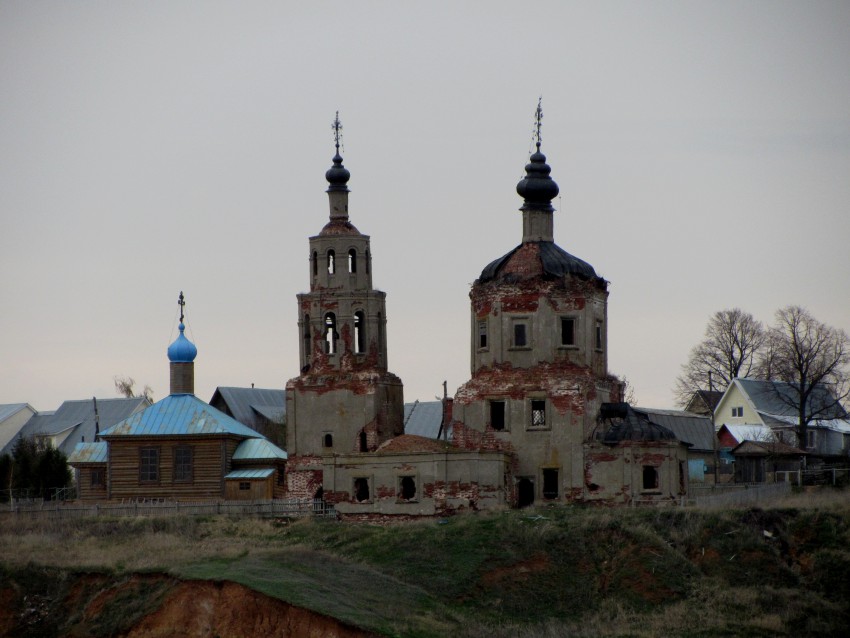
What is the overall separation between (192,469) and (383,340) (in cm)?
832

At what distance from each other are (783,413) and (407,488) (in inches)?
1009

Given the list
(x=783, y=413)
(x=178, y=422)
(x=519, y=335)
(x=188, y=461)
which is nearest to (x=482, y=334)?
(x=519, y=335)

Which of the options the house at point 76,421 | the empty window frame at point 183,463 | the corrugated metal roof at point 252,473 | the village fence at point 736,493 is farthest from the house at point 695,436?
the house at point 76,421

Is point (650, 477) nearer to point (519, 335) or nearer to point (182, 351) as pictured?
point (519, 335)

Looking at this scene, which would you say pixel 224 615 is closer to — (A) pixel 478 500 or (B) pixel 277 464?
(A) pixel 478 500

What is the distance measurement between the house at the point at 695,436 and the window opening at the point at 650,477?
12633 mm

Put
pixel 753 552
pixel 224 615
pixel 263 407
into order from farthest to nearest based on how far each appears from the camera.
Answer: pixel 263 407, pixel 753 552, pixel 224 615

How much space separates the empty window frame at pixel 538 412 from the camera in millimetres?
57875

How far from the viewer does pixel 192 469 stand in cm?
6228

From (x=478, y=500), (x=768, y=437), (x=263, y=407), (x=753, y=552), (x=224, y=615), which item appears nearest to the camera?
(x=224, y=615)

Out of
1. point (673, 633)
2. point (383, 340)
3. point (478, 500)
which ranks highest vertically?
point (383, 340)

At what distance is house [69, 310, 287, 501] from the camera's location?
6197 cm

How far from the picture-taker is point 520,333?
58531mm

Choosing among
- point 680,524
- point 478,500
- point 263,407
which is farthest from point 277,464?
point 263,407
